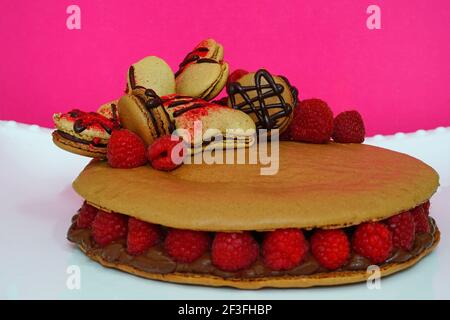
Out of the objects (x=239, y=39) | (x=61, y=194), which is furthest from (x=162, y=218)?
(x=239, y=39)

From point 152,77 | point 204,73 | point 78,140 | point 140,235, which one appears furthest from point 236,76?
point 140,235

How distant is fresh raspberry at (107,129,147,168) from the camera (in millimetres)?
2502

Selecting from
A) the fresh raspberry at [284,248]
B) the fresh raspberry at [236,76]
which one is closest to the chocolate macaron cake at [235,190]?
the fresh raspberry at [284,248]

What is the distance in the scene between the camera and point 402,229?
7.52 feet

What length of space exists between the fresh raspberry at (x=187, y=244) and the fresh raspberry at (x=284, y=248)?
21cm

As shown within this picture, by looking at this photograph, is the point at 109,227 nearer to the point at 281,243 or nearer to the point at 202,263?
the point at 202,263

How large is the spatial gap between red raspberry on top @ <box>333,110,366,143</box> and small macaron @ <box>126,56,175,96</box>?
797mm

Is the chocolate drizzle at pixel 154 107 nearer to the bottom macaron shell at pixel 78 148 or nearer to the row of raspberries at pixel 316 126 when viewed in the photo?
the bottom macaron shell at pixel 78 148

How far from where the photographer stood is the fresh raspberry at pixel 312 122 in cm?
291

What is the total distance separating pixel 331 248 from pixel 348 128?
103cm

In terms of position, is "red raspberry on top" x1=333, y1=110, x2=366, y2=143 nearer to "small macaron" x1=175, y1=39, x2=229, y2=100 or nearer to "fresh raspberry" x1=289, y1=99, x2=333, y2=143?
"fresh raspberry" x1=289, y1=99, x2=333, y2=143

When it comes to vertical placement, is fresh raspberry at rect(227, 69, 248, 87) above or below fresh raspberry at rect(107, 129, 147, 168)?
above

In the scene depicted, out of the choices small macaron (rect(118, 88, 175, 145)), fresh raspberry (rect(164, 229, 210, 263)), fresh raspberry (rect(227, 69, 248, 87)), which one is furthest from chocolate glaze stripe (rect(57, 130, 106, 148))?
fresh raspberry (rect(227, 69, 248, 87))

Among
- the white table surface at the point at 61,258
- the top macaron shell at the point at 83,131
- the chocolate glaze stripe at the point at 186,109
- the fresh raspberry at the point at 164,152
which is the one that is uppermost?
the chocolate glaze stripe at the point at 186,109
